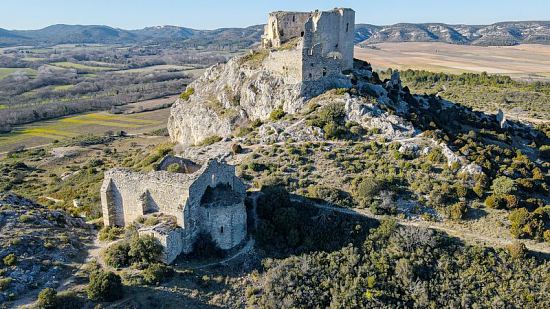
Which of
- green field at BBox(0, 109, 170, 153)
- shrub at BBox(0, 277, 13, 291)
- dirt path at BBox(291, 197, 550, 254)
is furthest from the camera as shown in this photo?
green field at BBox(0, 109, 170, 153)

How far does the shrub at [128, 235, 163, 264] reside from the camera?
2881cm

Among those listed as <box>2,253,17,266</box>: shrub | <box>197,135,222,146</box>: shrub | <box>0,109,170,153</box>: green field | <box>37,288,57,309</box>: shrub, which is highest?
<box>197,135,222,146</box>: shrub

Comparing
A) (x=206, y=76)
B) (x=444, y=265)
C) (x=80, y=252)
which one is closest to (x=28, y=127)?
(x=206, y=76)

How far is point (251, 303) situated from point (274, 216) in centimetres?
850

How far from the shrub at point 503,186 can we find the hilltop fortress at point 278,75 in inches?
847

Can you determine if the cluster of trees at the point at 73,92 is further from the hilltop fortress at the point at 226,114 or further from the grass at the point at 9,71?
the hilltop fortress at the point at 226,114

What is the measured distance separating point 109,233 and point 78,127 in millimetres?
83352

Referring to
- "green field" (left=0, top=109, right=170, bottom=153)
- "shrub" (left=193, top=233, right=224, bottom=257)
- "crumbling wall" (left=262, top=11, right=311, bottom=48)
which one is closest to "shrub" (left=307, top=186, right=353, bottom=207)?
"shrub" (left=193, top=233, right=224, bottom=257)

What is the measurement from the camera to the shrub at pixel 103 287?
25216mm

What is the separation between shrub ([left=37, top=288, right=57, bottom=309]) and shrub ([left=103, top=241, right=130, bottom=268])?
4.99 meters

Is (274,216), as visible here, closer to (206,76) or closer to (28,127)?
(206,76)

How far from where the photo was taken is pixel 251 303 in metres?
28.1

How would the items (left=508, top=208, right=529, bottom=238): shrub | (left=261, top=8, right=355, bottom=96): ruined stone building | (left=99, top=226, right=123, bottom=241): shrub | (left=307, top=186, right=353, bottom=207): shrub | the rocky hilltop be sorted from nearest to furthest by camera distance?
(left=99, top=226, right=123, bottom=241): shrub < (left=508, top=208, right=529, bottom=238): shrub < (left=307, top=186, right=353, bottom=207): shrub < the rocky hilltop < (left=261, top=8, right=355, bottom=96): ruined stone building

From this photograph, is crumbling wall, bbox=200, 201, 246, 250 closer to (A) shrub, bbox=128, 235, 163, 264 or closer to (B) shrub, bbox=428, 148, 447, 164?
(A) shrub, bbox=128, 235, 163, 264
